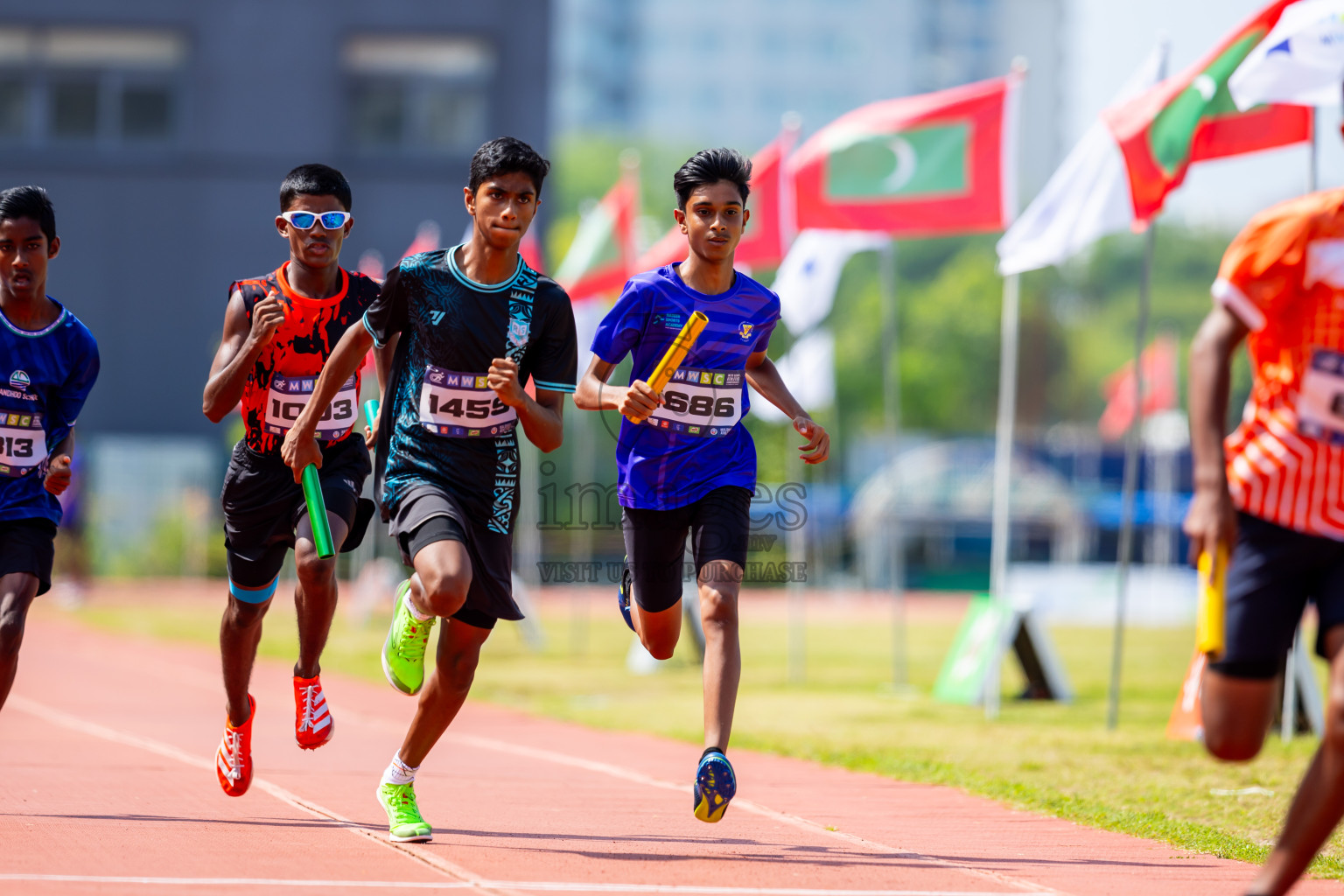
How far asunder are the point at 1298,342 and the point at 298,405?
12.4 ft

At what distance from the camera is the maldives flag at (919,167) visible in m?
13.3

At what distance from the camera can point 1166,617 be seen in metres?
27.2

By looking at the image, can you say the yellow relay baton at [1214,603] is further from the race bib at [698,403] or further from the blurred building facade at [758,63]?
the blurred building facade at [758,63]

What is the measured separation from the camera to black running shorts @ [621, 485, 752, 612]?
20.2 feet

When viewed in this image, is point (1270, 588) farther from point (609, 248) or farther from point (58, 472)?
point (609, 248)

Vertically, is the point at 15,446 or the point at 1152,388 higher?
the point at 1152,388

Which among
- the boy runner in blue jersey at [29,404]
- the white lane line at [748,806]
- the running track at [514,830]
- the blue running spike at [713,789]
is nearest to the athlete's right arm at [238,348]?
the boy runner in blue jersey at [29,404]

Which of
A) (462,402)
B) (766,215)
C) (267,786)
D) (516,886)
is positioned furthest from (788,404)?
(766,215)

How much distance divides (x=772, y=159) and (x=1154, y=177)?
17.7 ft

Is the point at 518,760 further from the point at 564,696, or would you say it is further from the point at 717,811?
the point at 564,696

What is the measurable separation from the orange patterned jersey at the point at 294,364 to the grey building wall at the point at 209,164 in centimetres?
2879

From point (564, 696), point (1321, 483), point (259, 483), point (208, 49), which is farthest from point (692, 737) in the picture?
point (208, 49)

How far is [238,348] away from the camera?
618 centimetres

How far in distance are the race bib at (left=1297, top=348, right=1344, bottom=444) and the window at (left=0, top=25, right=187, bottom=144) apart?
1338 inches
